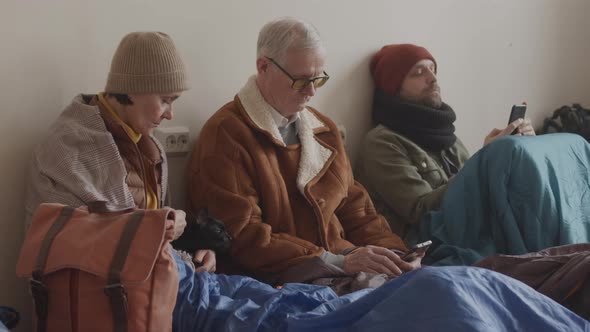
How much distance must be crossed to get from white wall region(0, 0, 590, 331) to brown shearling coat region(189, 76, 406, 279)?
0.55 ft

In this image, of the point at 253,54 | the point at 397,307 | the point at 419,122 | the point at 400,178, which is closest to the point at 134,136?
the point at 253,54

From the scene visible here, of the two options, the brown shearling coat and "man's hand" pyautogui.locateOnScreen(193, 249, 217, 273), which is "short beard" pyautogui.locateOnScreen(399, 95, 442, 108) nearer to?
the brown shearling coat

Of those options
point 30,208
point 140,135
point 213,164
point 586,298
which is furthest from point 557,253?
A: point 30,208

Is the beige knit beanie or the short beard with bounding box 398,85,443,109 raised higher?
the beige knit beanie

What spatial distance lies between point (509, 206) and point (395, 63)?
710mm

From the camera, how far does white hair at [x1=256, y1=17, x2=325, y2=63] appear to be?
7.20ft

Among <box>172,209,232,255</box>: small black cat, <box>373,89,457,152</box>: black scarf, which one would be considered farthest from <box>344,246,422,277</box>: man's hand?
<box>373,89,457,152</box>: black scarf

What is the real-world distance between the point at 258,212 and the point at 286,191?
0.12m

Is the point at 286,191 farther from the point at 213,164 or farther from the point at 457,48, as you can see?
the point at 457,48

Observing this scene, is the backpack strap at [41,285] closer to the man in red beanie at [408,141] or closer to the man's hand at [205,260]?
the man's hand at [205,260]

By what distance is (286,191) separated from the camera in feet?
7.21

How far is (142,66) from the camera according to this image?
1.82m

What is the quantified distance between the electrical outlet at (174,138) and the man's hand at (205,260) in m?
0.38

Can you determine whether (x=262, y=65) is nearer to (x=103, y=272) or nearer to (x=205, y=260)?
(x=205, y=260)
